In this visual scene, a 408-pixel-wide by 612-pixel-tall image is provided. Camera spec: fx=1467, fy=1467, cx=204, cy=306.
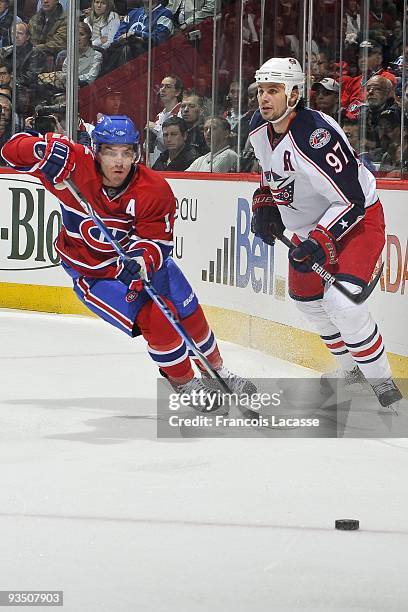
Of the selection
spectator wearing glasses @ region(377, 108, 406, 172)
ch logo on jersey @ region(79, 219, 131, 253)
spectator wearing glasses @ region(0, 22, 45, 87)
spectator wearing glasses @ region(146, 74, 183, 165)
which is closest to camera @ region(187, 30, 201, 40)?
spectator wearing glasses @ region(146, 74, 183, 165)

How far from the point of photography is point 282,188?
5445 millimetres

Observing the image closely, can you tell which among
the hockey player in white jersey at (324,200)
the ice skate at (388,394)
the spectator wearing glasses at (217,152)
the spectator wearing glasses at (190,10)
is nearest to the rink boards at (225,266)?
the spectator wearing glasses at (217,152)

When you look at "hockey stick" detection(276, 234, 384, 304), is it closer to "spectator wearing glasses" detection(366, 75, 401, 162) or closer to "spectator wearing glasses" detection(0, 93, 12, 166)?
"spectator wearing glasses" detection(366, 75, 401, 162)

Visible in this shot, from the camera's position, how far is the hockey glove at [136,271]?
506cm

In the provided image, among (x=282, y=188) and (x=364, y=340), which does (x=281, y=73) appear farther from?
(x=364, y=340)

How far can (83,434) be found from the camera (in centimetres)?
490

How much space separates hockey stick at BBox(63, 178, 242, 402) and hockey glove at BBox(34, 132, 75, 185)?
0.11 ft

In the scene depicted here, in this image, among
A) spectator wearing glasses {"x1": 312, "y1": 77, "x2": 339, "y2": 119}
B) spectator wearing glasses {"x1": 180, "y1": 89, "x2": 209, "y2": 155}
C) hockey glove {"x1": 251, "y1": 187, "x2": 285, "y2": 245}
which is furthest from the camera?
spectator wearing glasses {"x1": 180, "y1": 89, "x2": 209, "y2": 155}

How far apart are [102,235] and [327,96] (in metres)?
1.94

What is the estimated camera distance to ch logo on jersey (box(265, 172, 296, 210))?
5418 mm

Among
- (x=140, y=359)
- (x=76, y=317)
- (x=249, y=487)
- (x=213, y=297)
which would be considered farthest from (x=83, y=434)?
(x=76, y=317)

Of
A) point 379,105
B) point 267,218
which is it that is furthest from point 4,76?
point 267,218

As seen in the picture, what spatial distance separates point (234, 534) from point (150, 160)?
5.41 metres

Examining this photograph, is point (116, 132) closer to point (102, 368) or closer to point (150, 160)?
point (102, 368)
